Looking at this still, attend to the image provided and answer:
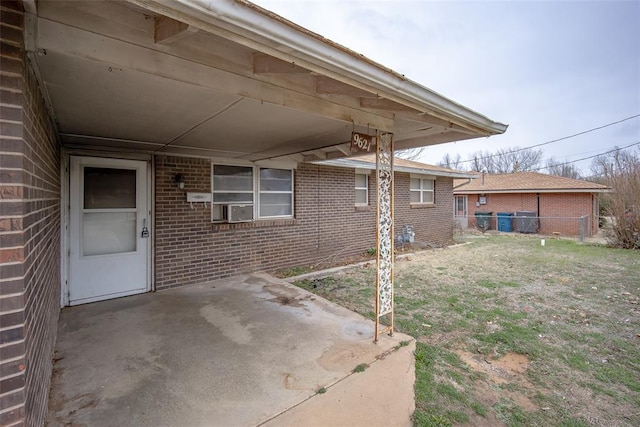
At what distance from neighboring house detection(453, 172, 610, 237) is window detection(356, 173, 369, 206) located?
728 cm

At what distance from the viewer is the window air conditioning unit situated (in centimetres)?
600

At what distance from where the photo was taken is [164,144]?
183 inches

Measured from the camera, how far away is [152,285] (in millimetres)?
5309

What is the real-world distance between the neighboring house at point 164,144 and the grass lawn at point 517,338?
1.72m

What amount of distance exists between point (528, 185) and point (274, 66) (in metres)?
19.8

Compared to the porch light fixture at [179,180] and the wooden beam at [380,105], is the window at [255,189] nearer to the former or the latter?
the porch light fixture at [179,180]

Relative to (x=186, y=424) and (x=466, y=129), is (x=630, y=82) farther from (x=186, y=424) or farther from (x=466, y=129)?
(x=186, y=424)

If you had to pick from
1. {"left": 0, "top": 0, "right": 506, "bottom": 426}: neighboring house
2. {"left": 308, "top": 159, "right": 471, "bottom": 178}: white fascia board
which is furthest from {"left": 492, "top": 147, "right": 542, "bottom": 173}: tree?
{"left": 0, "top": 0, "right": 506, "bottom": 426}: neighboring house

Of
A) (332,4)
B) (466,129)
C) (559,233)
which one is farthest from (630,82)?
(466,129)

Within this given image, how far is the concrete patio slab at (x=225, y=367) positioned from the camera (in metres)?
2.31

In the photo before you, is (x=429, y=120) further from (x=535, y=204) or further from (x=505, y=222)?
(x=535, y=204)

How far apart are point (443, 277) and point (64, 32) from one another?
675cm

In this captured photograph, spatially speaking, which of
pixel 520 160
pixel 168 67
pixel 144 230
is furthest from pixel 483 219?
pixel 520 160

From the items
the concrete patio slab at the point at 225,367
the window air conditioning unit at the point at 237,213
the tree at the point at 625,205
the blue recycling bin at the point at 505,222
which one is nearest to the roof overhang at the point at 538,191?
the blue recycling bin at the point at 505,222
